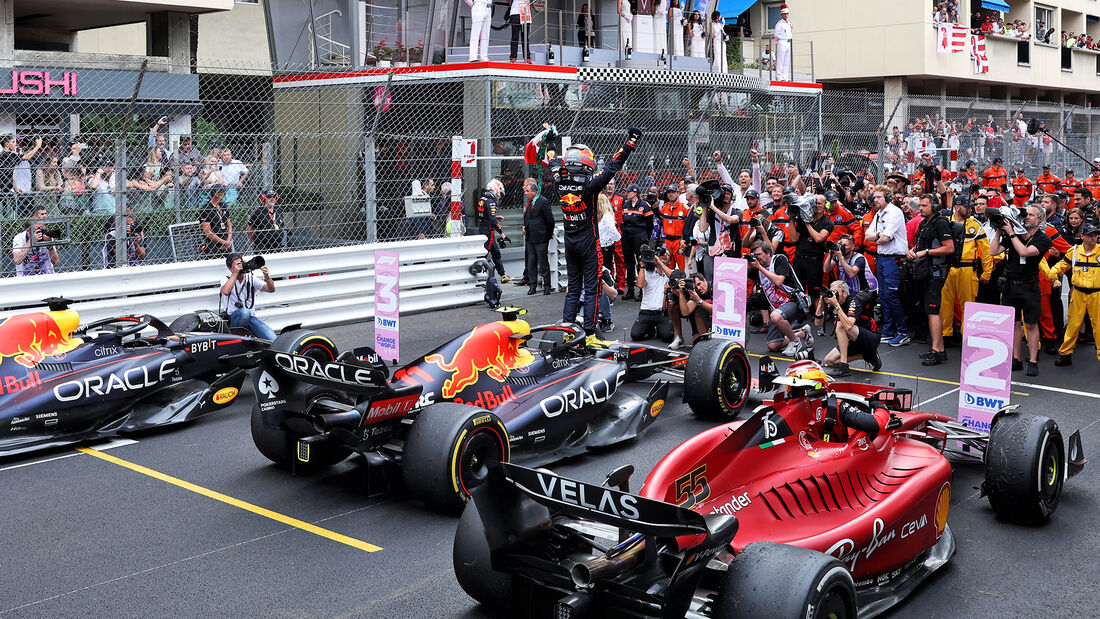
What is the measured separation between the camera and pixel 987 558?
592 cm

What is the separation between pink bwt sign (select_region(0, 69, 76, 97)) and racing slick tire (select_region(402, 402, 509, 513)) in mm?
15161

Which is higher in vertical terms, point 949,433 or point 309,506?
point 949,433

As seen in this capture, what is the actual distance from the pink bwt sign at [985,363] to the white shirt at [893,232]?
439 centimetres

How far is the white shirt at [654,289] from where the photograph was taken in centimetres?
1223

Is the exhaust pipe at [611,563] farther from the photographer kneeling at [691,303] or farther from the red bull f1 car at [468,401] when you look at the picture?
the photographer kneeling at [691,303]

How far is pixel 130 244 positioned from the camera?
40.9 ft

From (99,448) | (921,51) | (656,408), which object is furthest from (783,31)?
(99,448)

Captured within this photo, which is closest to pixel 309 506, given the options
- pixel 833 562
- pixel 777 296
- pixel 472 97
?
pixel 833 562

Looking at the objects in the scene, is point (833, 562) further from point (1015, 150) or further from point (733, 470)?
point (1015, 150)

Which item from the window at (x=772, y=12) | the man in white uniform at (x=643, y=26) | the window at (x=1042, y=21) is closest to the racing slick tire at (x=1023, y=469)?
the man in white uniform at (x=643, y=26)

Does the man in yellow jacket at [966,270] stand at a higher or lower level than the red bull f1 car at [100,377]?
higher

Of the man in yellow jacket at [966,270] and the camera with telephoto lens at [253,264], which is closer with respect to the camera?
the camera with telephoto lens at [253,264]

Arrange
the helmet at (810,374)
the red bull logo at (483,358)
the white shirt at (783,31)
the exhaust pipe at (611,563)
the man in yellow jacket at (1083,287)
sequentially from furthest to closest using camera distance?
the white shirt at (783,31), the man in yellow jacket at (1083,287), the red bull logo at (483,358), the helmet at (810,374), the exhaust pipe at (611,563)

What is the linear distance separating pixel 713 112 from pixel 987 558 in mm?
19455
